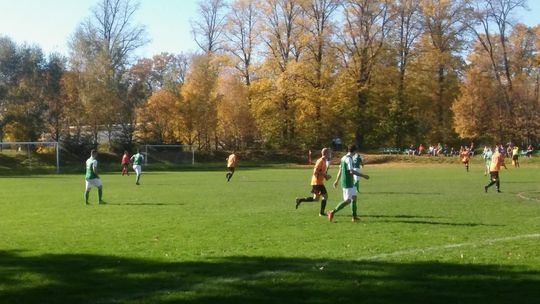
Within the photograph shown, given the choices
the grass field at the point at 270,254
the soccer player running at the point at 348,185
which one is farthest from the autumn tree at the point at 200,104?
the soccer player running at the point at 348,185

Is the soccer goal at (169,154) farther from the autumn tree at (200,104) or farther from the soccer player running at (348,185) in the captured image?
the soccer player running at (348,185)

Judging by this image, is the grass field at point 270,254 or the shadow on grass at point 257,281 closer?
the shadow on grass at point 257,281

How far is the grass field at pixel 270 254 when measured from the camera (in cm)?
725

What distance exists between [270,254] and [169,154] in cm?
5143

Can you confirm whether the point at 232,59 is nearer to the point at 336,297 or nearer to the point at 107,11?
the point at 107,11

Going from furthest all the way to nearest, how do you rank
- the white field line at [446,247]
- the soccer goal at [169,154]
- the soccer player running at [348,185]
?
Answer: the soccer goal at [169,154]
the soccer player running at [348,185]
the white field line at [446,247]

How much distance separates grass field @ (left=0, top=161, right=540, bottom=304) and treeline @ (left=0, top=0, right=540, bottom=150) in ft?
148

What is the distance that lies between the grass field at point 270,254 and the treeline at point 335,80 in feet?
148

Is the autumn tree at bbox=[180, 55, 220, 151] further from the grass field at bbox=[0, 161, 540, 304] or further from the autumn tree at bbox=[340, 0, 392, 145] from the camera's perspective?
the grass field at bbox=[0, 161, 540, 304]

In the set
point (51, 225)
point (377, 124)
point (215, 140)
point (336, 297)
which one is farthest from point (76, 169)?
point (336, 297)

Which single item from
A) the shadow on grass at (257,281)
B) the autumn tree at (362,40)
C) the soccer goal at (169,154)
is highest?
the autumn tree at (362,40)

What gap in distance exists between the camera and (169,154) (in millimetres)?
60094

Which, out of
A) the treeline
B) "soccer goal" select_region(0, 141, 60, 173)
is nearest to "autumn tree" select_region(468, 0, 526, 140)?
the treeline

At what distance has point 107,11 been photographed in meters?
67.4
